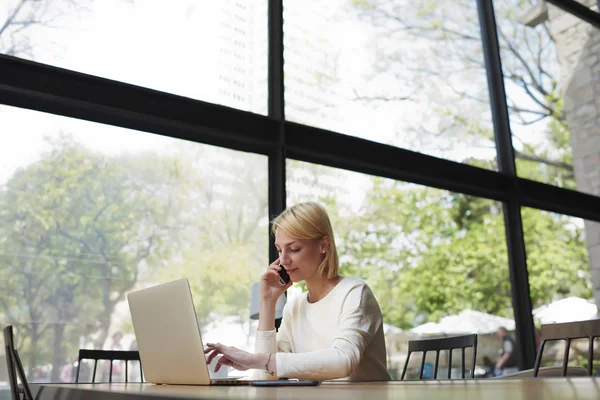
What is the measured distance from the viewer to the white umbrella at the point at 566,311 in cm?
529

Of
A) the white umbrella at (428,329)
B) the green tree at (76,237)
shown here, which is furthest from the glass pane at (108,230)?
the white umbrella at (428,329)

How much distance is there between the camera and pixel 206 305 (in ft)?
12.4

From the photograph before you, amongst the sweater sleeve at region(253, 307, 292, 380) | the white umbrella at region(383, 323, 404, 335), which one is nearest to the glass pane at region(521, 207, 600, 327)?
the white umbrella at region(383, 323, 404, 335)

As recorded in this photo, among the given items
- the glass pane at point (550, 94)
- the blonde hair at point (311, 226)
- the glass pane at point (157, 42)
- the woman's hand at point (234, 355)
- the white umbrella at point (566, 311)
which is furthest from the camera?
the glass pane at point (550, 94)

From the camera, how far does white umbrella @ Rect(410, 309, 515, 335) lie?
4.75m

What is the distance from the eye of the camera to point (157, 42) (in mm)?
4047

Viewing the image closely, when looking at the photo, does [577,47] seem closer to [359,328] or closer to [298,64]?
[298,64]

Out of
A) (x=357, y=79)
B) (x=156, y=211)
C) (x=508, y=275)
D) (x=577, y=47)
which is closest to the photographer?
(x=156, y=211)

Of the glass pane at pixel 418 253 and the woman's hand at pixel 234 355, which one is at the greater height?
the glass pane at pixel 418 253

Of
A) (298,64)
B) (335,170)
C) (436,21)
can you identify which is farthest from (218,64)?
(436,21)

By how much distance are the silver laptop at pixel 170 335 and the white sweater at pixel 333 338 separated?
0.19 meters

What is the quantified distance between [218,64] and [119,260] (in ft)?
5.13

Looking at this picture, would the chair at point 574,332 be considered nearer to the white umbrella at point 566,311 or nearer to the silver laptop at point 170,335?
the silver laptop at point 170,335

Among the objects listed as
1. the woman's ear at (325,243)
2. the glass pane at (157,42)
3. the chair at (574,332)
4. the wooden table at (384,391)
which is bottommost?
the wooden table at (384,391)
